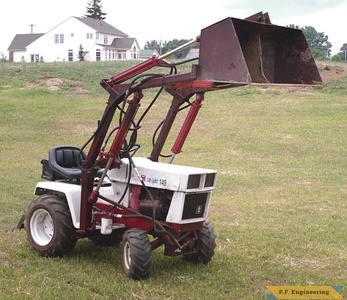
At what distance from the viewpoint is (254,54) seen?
582cm

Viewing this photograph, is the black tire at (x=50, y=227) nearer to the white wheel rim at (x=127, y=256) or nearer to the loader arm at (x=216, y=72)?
the loader arm at (x=216, y=72)

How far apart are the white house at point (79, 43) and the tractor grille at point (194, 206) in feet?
219

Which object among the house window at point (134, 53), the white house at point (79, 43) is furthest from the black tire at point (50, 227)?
the house window at point (134, 53)

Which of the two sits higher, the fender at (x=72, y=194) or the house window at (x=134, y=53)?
the house window at (x=134, y=53)

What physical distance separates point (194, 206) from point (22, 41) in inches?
3086

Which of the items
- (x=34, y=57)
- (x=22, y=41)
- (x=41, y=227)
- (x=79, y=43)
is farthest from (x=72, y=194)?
(x=22, y=41)

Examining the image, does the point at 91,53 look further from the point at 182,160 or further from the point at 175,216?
the point at 175,216

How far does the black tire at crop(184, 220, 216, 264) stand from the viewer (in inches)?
277

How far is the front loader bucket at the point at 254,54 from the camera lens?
543 centimetres

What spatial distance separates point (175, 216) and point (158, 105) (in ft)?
64.8

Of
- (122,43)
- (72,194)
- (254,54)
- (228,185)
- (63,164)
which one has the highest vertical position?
(122,43)

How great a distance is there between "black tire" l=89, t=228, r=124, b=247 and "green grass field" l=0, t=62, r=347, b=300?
104 mm

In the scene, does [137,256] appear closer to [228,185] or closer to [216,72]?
[216,72]

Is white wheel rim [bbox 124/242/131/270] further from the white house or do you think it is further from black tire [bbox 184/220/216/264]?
the white house
